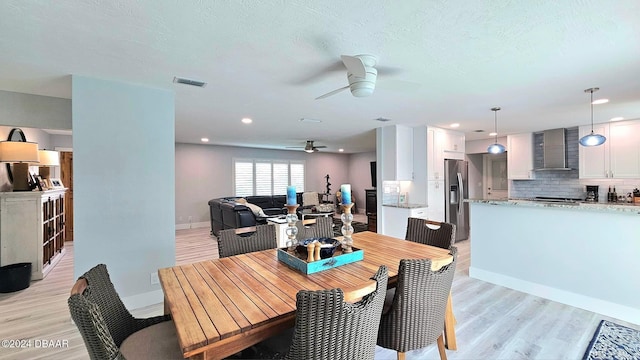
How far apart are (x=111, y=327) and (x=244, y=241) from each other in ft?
3.79

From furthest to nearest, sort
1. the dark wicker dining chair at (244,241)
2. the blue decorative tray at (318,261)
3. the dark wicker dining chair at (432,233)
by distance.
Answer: the dark wicker dining chair at (432,233) < the dark wicker dining chair at (244,241) < the blue decorative tray at (318,261)

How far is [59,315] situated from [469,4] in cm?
444

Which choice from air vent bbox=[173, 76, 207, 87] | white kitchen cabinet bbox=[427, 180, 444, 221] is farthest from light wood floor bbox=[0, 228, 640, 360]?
air vent bbox=[173, 76, 207, 87]

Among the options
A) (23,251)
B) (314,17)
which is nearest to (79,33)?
(314,17)

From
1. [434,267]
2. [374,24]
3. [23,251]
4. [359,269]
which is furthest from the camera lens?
[23,251]

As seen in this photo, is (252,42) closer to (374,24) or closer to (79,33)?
(374,24)

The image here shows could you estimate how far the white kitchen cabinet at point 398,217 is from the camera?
16.8 ft

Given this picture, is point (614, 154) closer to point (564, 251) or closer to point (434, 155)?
point (434, 155)

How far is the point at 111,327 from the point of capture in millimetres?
1464

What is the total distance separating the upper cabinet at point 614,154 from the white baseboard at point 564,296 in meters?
3.41

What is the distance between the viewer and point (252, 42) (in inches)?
77.8

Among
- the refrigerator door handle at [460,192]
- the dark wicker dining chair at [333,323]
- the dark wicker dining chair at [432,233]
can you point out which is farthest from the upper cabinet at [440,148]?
the dark wicker dining chair at [333,323]

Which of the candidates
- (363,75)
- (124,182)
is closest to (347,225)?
(363,75)

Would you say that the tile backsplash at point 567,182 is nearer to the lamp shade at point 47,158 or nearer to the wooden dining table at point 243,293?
the wooden dining table at point 243,293
